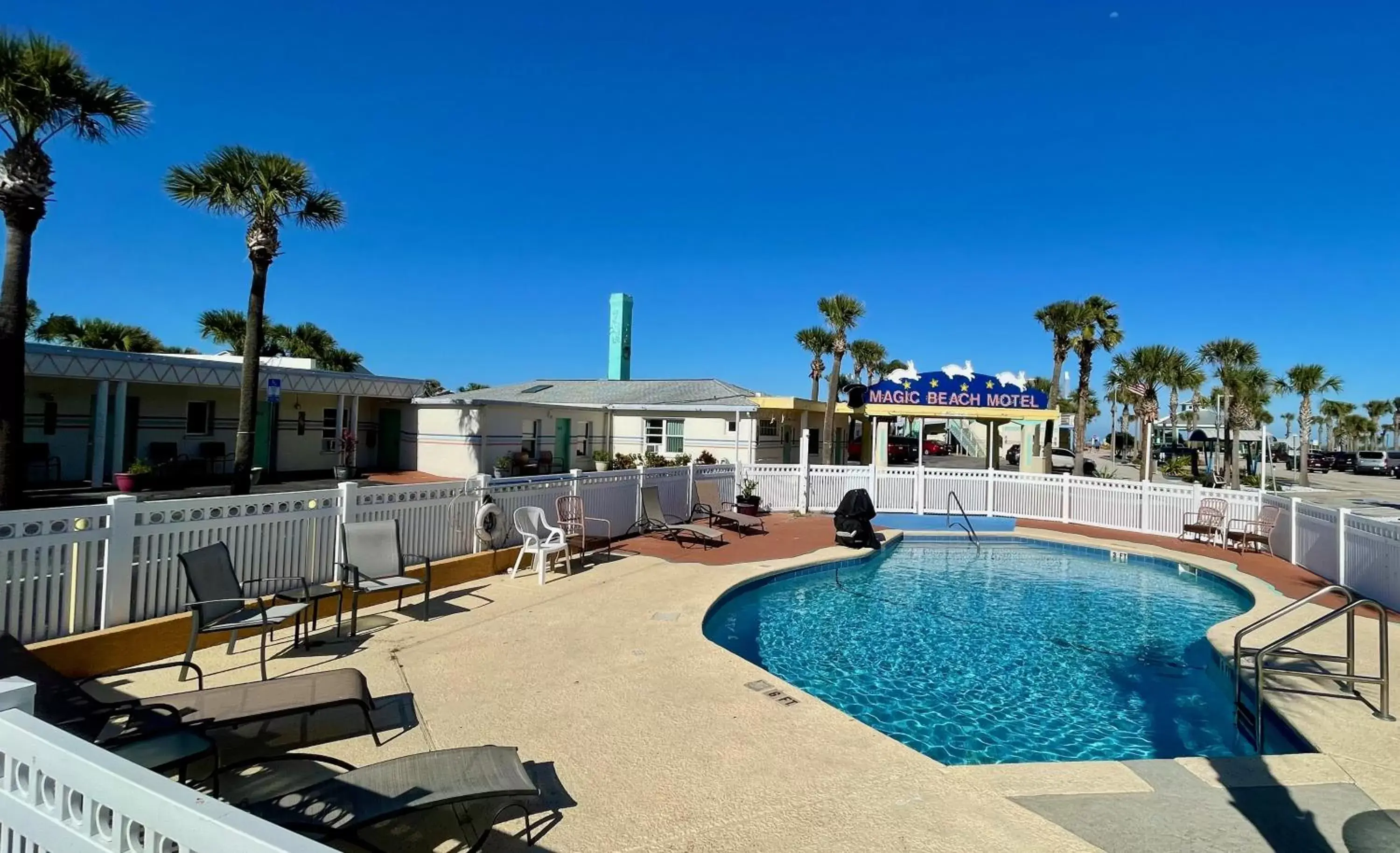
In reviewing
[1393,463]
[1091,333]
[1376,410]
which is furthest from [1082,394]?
[1376,410]

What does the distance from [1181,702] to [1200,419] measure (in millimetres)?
43656

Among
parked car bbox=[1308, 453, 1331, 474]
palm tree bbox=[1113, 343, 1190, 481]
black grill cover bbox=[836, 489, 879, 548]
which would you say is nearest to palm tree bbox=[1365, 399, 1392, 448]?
parked car bbox=[1308, 453, 1331, 474]

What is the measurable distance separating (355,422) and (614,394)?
430 inches

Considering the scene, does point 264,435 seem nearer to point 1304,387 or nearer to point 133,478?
point 133,478

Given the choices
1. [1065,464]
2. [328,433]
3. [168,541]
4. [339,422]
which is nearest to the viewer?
[168,541]

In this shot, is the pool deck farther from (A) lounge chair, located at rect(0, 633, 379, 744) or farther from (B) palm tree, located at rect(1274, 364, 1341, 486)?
(B) palm tree, located at rect(1274, 364, 1341, 486)

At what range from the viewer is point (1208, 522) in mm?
13773

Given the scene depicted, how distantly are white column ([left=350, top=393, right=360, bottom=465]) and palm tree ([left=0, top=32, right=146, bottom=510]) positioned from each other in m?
14.1

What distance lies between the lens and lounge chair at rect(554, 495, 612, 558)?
33.9 ft

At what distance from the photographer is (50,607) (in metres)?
5.05

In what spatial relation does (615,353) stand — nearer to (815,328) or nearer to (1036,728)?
(815,328)

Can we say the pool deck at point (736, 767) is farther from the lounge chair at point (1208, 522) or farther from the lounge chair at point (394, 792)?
the lounge chair at point (1208, 522)

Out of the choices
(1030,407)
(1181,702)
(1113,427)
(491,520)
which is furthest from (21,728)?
(1113,427)

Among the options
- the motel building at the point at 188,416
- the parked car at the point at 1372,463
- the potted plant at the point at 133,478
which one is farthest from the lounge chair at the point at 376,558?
the parked car at the point at 1372,463
